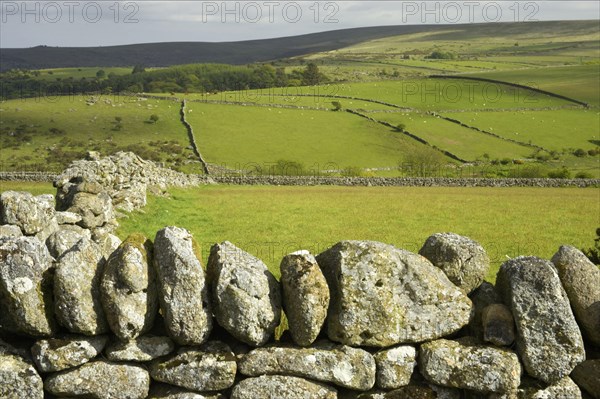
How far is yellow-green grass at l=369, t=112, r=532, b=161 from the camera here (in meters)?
89.9

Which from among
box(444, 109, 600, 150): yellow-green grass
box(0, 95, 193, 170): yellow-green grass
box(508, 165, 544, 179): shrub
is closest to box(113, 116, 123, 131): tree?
box(0, 95, 193, 170): yellow-green grass

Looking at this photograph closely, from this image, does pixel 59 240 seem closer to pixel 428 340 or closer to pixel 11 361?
pixel 11 361

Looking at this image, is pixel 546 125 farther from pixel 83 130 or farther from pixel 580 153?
pixel 83 130

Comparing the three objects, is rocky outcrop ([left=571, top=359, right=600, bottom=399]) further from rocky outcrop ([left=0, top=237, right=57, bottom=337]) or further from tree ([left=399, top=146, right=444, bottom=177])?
tree ([left=399, top=146, right=444, bottom=177])

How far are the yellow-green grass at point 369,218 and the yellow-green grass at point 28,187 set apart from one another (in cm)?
868

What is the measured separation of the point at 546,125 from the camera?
346 ft

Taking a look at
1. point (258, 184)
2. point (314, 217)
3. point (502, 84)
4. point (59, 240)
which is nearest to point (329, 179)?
point (258, 184)

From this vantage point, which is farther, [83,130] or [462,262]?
[83,130]

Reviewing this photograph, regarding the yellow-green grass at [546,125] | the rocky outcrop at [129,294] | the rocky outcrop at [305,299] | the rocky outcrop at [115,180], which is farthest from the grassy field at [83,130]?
the rocky outcrop at [305,299]

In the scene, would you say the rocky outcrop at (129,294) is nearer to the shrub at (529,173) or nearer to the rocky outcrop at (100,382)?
the rocky outcrop at (100,382)

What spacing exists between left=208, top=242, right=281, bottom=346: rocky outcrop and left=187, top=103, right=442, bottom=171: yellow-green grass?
68.4 meters

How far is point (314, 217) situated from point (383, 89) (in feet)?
339

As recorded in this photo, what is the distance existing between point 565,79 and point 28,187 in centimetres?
14301

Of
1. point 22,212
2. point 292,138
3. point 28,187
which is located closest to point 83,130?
point 292,138
